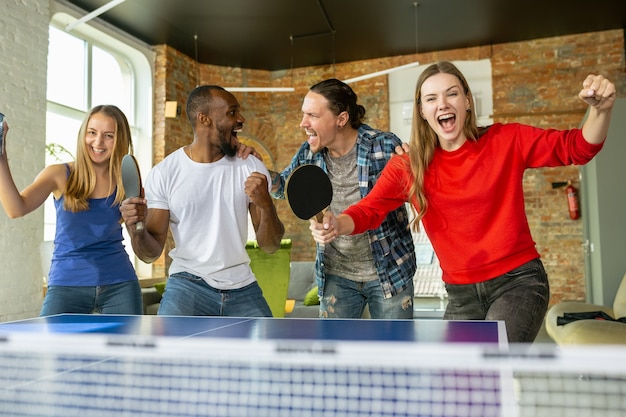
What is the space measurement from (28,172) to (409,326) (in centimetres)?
543

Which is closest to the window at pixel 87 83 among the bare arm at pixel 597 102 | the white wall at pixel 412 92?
the white wall at pixel 412 92

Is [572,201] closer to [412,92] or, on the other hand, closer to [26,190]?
[412,92]

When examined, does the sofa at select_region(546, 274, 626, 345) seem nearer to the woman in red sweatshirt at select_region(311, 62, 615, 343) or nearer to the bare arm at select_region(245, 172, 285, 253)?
the woman in red sweatshirt at select_region(311, 62, 615, 343)

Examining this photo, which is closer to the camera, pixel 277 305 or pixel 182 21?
pixel 277 305

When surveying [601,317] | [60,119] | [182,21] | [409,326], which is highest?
[182,21]

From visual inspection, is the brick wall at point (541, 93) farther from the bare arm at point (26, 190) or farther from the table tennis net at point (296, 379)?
the table tennis net at point (296, 379)

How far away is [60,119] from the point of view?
23.9 feet

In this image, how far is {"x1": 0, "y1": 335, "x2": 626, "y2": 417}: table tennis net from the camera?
3.37 feet

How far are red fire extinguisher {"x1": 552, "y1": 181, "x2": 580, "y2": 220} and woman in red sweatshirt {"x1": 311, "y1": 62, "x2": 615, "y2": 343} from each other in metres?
6.78

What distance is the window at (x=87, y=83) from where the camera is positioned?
714 centimetres

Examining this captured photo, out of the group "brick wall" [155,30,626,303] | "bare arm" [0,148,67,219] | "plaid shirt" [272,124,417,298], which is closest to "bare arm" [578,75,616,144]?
"plaid shirt" [272,124,417,298]

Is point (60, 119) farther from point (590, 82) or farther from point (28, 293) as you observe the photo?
point (590, 82)

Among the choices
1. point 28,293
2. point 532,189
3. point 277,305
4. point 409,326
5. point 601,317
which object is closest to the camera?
point 409,326

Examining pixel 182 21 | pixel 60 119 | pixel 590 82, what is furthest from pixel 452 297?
pixel 182 21
